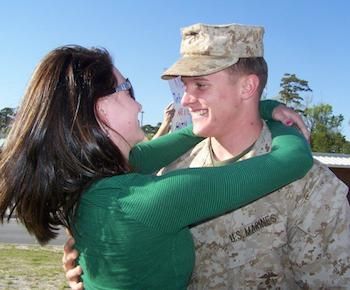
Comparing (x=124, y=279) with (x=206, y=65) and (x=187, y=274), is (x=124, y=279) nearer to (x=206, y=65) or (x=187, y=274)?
(x=187, y=274)

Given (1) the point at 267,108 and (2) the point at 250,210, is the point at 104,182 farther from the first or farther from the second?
(1) the point at 267,108

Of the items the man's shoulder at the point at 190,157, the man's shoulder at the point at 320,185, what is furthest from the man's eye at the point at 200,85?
the man's shoulder at the point at 320,185

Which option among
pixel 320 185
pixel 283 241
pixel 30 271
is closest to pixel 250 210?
pixel 283 241

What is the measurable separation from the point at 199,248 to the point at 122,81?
3.38ft

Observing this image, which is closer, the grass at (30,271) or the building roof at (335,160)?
the grass at (30,271)

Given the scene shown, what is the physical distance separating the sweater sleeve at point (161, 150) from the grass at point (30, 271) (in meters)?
7.40

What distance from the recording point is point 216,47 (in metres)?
2.68

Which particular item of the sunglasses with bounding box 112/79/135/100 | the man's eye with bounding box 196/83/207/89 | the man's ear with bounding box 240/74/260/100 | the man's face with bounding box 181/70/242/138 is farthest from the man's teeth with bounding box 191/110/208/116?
the sunglasses with bounding box 112/79/135/100

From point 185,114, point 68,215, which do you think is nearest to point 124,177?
point 68,215

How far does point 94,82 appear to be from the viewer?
2.02 m

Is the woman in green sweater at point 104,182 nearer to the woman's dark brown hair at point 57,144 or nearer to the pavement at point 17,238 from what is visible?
the woman's dark brown hair at point 57,144

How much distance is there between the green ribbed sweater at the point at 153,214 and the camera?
182 cm

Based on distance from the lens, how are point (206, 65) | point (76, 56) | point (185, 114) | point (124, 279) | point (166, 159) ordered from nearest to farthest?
point (124, 279) < point (76, 56) < point (206, 65) < point (166, 159) < point (185, 114)

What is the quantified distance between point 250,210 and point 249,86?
671 mm
